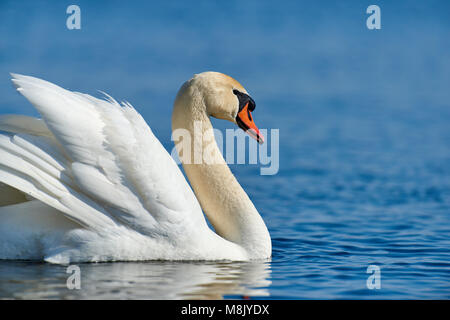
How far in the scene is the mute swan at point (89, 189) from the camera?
23.1ft

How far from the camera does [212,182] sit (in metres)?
8.40

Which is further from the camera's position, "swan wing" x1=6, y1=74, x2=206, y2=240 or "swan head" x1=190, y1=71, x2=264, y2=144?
"swan head" x1=190, y1=71, x2=264, y2=144

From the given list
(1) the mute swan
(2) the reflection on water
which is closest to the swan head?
(1) the mute swan

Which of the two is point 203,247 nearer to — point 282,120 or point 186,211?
point 186,211

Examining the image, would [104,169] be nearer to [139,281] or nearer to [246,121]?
[139,281]

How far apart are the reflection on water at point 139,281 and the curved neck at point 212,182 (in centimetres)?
51

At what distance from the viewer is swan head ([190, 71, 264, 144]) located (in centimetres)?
825

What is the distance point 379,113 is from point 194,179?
16557 mm

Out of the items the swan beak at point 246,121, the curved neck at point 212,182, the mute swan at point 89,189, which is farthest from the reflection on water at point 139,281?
the swan beak at point 246,121

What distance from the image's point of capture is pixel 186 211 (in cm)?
736

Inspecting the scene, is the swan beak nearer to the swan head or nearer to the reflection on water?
the swan head

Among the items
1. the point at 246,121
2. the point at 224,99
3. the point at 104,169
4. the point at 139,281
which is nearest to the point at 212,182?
the point at 246,121

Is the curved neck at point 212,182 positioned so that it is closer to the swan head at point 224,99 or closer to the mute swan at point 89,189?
the swan head at point 224,99
